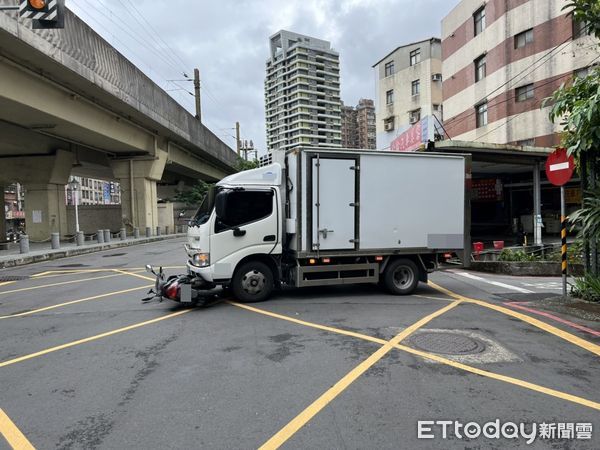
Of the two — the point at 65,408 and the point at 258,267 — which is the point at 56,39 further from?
the point at 65,408

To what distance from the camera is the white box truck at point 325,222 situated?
319 inches

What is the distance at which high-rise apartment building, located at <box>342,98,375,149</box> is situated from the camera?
123125 millimetres

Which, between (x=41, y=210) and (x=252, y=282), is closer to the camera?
(x=252, y=282)

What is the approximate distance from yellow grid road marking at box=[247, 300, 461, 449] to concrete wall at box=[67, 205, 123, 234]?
3801cm

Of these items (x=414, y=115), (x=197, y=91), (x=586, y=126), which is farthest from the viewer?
(x=414, y=115)

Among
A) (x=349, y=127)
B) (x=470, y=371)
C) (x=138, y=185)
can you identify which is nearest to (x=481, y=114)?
(x=138, y=185)

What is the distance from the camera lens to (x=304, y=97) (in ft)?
484

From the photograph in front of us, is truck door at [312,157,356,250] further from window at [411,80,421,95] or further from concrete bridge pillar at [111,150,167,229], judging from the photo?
window at [411,80,421,95]

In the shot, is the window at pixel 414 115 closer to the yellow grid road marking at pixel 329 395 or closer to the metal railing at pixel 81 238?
the metal railing at pixel 81 238

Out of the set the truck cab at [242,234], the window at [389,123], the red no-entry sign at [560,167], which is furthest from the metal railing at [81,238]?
the window at [389,123]

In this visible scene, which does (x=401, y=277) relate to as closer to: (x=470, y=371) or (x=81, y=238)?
→ (x=470, y=371)

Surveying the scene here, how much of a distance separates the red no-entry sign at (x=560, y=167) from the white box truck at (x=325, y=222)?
156 centimetres

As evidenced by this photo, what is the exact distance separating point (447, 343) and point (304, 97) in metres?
149

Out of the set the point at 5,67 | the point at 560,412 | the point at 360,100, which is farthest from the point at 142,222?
the point at 360,100
